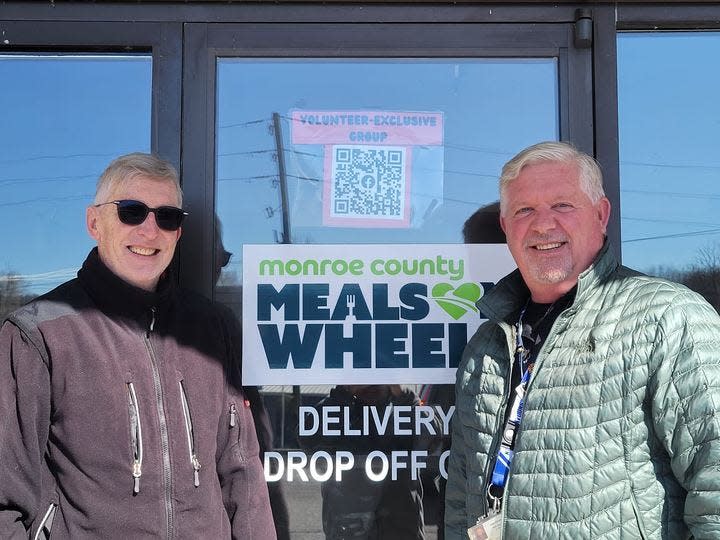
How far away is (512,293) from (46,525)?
52.7 inches

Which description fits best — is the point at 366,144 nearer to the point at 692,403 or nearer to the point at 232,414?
the point at 232,414

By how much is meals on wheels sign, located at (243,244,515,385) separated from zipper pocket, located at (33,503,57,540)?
858mm

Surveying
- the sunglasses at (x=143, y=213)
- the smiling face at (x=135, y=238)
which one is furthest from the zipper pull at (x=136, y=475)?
the sunglasses at (x=143, y=213)

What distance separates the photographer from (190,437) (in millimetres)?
2061

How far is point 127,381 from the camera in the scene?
2.01m

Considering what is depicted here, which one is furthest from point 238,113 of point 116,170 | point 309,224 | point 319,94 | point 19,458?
point 19,458

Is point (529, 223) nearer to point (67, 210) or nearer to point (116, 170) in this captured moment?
point (116, 170)

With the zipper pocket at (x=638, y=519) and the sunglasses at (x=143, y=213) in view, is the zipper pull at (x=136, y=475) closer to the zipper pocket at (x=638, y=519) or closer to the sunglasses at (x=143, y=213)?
the sunglasses at (x=143, y=213)

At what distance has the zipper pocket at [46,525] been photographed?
73.0 inches

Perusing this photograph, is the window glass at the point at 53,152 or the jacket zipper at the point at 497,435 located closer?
the jacket zipper at the point at 497,435

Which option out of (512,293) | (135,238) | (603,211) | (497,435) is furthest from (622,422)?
→ (135,238)

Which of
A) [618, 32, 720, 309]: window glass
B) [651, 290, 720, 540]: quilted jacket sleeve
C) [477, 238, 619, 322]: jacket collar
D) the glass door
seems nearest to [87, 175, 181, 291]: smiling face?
the glass door

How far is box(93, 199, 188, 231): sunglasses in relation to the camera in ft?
7.11

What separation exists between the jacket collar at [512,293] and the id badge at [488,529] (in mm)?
522
